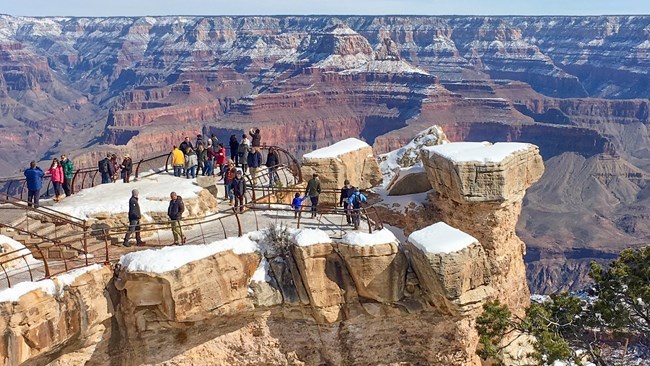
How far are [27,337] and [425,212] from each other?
14075 millimetres

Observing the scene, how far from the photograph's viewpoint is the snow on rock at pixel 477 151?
22550 millimetres

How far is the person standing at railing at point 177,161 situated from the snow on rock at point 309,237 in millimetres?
11358

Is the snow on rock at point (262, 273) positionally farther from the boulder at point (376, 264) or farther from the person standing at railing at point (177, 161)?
the person standing at railing at point (177, 161)

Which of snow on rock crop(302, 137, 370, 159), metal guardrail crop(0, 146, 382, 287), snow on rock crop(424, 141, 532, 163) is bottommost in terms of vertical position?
metal guardrail crop(0, 146, 382, 287)

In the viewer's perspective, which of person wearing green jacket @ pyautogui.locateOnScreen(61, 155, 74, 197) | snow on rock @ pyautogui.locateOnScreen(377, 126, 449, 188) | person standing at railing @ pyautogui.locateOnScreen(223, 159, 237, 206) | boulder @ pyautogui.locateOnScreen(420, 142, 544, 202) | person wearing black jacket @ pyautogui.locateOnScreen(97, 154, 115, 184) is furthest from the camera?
snow on rock @ pyautogui.locateOnScreen(377, 126, 449, 188)

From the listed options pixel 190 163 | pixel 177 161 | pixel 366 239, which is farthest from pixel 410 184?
pixel 177 161

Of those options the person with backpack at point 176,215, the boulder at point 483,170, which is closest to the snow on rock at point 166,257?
the person with backpack at point 176,215

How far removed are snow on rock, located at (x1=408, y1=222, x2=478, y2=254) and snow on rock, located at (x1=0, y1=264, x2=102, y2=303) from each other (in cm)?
884

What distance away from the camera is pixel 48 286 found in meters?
18.2

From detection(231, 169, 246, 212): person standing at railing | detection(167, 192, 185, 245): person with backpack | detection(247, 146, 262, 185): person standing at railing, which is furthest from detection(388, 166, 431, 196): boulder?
detection(167, 192, 185, 245): person with backpack

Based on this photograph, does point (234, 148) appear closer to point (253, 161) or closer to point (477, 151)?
point (253, 161)

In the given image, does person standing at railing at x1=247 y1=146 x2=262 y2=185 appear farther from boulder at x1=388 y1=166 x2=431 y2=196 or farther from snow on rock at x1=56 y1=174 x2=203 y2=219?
boulder at x1=388 y1=166 x2=431 y2=196

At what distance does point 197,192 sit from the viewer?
26766mm

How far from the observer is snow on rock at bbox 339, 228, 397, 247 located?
67.9 feet
